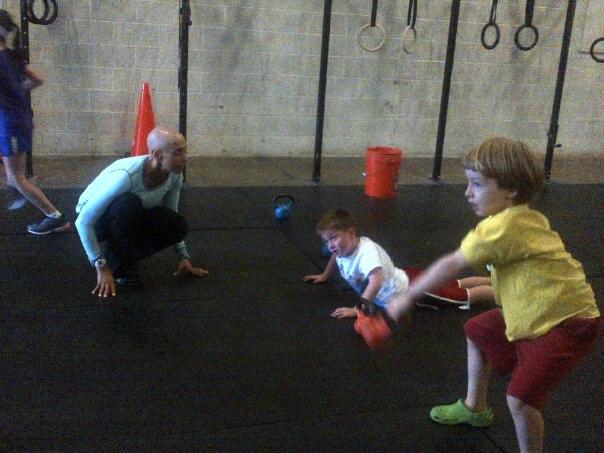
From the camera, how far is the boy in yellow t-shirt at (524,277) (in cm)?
185

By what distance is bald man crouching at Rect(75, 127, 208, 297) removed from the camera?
317 centimetres

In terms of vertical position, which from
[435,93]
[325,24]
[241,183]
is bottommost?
[241,183]

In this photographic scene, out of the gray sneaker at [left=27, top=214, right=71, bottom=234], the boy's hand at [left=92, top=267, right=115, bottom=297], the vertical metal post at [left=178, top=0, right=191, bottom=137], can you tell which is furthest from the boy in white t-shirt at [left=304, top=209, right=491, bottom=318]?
the vertical metal post at [left=178, top=0, right=191, bottom=137]

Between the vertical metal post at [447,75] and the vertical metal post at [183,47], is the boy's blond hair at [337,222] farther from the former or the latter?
the vertical metal post at [447,75]

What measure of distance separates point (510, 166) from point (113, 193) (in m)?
1.95

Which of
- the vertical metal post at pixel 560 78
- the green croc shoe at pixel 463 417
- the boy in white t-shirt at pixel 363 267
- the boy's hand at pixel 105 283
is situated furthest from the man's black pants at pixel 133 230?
the vertical metal post at pixel 560 78

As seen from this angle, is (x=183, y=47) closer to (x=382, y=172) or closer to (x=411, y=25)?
(x=382, y=172)

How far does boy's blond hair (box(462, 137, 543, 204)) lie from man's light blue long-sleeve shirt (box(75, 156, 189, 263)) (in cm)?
186

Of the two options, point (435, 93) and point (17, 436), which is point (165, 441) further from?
point (435, 93)

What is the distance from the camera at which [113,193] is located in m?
3.21

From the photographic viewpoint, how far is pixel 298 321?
10.4ft

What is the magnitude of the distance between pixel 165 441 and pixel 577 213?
4.17m

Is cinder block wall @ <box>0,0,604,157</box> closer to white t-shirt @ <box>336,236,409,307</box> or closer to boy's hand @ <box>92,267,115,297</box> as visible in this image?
boy's hand @ <box>92,267,115,297</box>

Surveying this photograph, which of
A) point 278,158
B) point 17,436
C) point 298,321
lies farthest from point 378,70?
point 17,436
